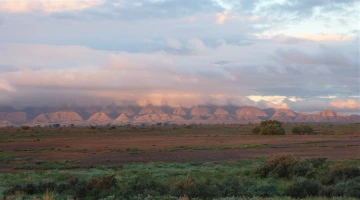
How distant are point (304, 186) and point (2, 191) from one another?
1159 cm

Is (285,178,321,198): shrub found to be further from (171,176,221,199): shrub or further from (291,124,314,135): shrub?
(291,124,314,135): shrub

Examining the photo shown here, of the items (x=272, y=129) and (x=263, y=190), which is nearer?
(x=263, y=190)

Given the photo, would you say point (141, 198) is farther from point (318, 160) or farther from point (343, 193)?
point (318, 160)

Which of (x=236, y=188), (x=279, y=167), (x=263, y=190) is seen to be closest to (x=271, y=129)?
(x=279, y=167)

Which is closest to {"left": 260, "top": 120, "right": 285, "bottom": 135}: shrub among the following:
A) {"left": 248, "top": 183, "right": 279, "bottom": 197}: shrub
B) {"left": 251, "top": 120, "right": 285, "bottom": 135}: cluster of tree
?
{"left": 251, "top": 120, "right": 285, "bottom": 135}: cluster of tree

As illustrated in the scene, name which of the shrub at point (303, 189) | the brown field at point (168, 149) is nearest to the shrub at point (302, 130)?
the brown field at point (168, 149)

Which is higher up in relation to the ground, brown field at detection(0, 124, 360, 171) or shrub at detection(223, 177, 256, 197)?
shrub at detection(223, 177, 256, 197)

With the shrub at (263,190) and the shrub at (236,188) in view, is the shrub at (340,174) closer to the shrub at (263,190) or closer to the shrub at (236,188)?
the shrub at (263,190)

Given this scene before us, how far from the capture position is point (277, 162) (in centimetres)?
2500

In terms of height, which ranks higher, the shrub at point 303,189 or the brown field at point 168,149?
the shrub at point 303,189

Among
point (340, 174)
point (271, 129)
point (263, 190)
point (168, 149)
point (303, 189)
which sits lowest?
point (168, 149)

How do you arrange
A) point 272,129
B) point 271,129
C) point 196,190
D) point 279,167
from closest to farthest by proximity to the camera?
point 196,190 → point 279,167 → point 272,129 → point 271,129

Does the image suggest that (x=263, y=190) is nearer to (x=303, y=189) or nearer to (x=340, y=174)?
(x=303, y=189)

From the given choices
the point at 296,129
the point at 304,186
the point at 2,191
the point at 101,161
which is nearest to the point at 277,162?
the point at 304,186
